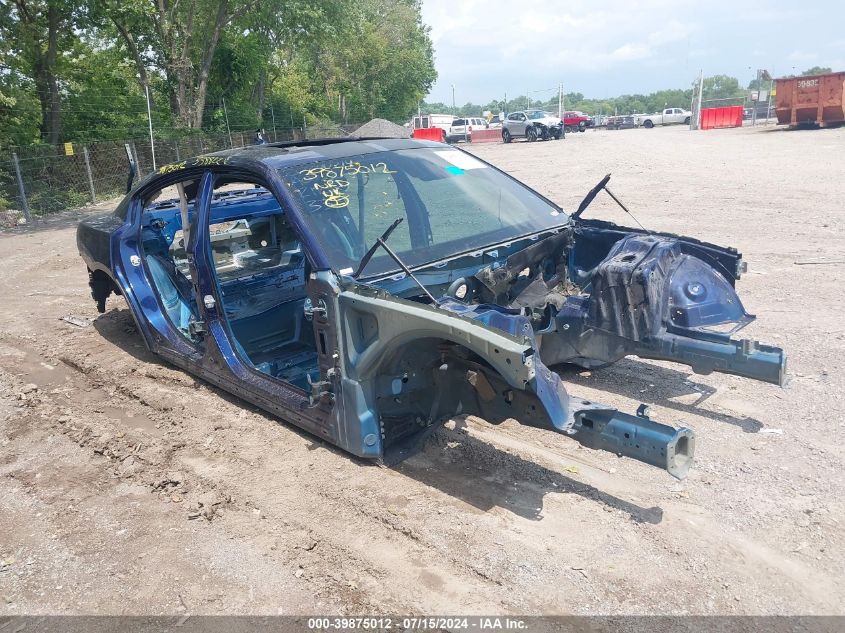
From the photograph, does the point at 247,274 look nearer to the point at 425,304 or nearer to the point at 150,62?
the point at 425,304

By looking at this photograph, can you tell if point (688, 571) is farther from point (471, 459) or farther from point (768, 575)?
point (471, 459)

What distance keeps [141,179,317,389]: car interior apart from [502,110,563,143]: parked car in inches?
1214

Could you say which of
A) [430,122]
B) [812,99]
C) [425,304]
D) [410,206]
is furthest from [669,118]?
[425,304]

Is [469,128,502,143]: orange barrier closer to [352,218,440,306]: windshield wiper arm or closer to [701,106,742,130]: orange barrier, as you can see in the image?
[701,106,742,130]: orange barrier

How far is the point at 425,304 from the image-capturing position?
128 inches

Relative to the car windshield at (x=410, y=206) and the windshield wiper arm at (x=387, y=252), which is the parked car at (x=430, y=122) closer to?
the car windshield at (x=410, y=206)

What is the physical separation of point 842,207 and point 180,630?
11066 millimetres

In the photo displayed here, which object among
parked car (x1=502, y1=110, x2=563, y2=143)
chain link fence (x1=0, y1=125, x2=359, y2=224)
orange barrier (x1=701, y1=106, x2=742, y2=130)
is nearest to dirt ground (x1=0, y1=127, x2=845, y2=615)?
chain link fence (x1=0, y1=125, x2=359, y2=224)

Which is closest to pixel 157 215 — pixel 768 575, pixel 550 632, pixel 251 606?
pixel 251 606

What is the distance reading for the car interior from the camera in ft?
15.7

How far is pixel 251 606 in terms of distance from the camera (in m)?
2.78

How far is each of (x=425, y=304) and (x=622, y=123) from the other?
176ft

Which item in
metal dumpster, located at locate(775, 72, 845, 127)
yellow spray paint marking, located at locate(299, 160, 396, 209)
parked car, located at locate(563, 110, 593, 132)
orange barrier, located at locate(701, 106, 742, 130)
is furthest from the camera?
parked car, located at locate(563, 110, 593, 132)

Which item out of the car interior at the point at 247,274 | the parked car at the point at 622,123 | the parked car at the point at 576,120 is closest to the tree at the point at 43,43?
the car interior at the point at 247,274
